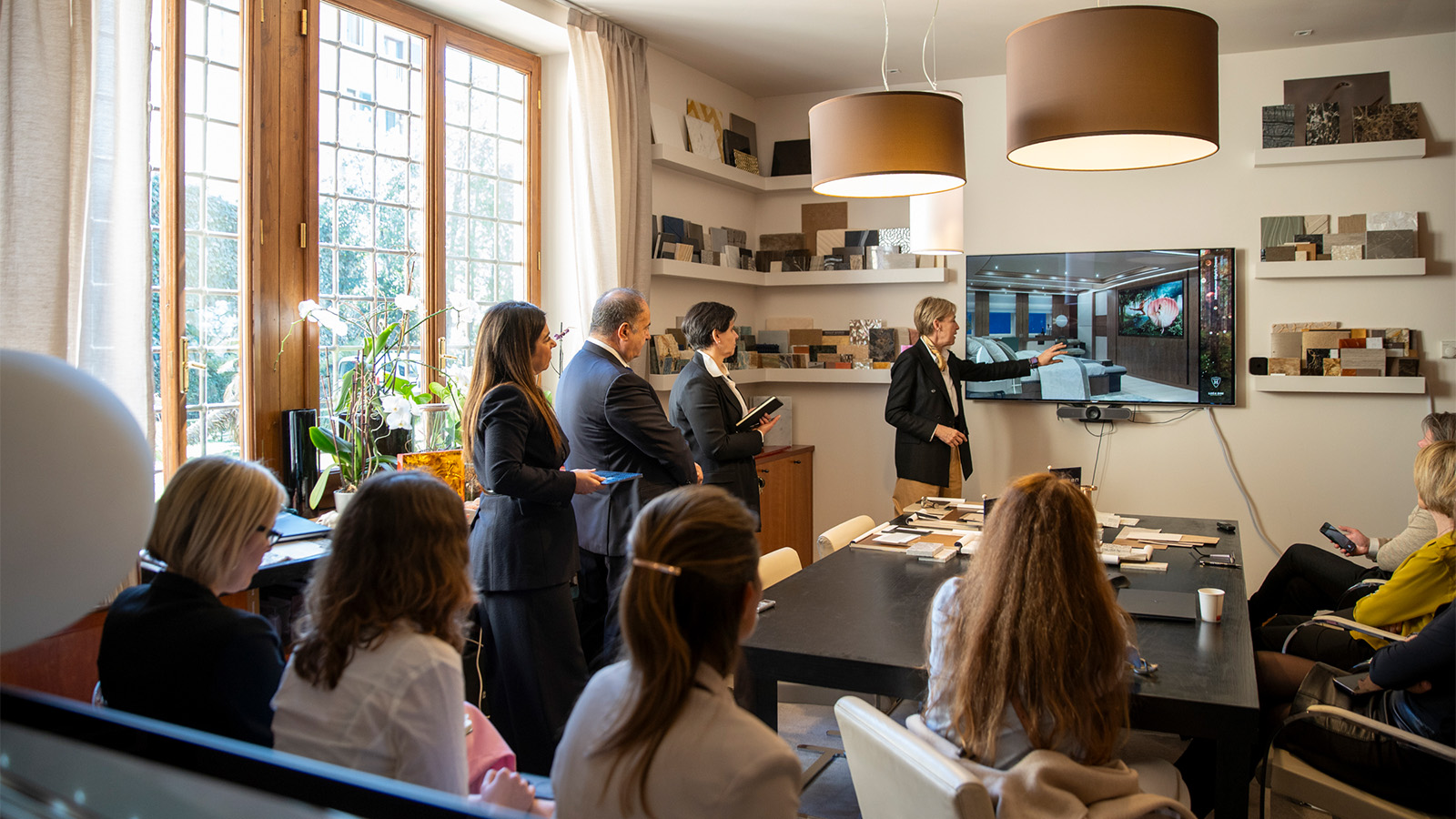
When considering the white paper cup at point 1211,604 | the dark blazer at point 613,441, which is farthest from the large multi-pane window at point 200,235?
the white paper cup at point 1211,604

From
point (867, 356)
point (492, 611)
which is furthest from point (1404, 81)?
point (492, 611)

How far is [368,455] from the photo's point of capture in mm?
3084

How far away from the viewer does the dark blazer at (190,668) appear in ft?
4.48

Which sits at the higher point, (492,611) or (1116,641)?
(1116,641)

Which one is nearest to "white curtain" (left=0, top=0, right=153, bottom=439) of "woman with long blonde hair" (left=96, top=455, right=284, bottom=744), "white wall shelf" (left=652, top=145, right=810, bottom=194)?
"woman with long blonde hair" (left=96, top=455, right=284, bottom=744)

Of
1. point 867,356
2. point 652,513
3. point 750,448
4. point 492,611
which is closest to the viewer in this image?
point 652,513

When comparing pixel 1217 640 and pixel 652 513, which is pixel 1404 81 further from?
pixel 652 513

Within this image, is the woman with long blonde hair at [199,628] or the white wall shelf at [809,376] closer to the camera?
the woman with long blonde hair at [199,628]

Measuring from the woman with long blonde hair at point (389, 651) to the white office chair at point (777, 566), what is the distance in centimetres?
134

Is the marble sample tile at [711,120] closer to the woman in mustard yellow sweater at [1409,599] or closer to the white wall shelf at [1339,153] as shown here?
the white wall shelf at [1339,153]

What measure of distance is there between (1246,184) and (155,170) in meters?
4.90

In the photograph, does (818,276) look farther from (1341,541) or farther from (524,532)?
(524,532)

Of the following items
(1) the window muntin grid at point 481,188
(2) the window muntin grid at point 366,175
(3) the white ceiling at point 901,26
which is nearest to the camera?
(2) the window muntin grid at point 366,175

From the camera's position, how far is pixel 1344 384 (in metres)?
4.85
